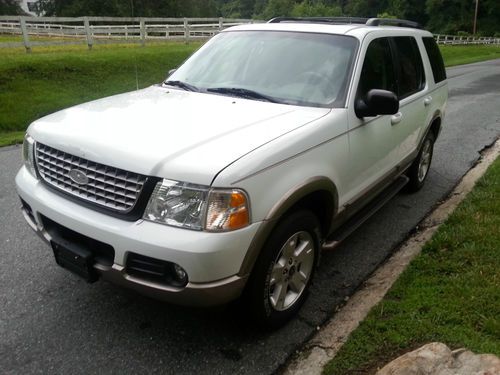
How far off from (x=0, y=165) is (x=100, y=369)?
4645mm

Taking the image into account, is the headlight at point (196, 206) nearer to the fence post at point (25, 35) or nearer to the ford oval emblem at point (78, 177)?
the ford oval emblem at point (78, 177)

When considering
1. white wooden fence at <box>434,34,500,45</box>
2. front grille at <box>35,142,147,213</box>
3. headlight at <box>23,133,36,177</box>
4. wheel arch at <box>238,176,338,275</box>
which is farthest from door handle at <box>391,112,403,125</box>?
white wooden fence at <box>434,34,500,45</box>

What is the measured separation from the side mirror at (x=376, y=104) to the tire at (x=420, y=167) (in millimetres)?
2095

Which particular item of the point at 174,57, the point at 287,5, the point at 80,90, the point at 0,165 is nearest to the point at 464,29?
the point at 287,5

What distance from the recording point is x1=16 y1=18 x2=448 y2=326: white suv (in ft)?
8.01

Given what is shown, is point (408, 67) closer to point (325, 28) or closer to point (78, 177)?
point (325, 28)

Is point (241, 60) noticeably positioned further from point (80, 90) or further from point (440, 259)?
point (80, 90)

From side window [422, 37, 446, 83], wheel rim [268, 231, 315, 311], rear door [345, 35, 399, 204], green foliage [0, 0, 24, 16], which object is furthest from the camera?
green foliage [0, 0, 24, 16]

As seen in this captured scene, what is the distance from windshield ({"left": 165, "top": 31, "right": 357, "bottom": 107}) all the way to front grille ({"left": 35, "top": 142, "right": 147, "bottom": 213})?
4.43 feet

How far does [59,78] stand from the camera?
1229 cm

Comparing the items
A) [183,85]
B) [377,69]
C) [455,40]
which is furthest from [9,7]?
[377,69]

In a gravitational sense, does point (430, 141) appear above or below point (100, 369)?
above

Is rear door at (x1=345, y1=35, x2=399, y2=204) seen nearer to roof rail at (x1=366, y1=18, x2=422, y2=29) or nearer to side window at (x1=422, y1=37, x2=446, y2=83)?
roof rail at (x1=366, y1=18, x2=422, y2=29)

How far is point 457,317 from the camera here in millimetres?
3008
